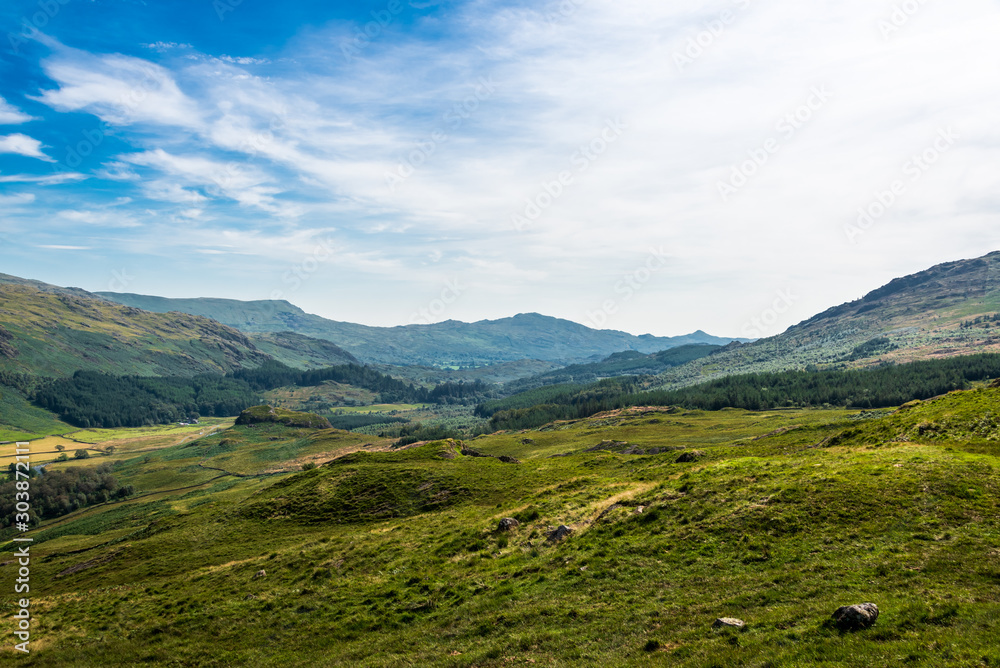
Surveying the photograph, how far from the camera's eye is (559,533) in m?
36.5

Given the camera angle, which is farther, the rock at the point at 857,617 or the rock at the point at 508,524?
the rock at the point at 508,524

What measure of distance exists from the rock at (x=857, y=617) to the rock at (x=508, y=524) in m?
25.5

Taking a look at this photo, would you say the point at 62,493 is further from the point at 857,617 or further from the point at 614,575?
the point at 857,617

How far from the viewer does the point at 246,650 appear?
97.4 ft

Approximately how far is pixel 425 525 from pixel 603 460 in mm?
33391

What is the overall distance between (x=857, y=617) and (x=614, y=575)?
13.3 meters

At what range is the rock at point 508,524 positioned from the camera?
4000cm

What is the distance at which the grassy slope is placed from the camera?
19766mm

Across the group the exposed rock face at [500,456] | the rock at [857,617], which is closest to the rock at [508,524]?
the rock at [857,617]

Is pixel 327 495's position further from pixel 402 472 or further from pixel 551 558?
pixel 551 558

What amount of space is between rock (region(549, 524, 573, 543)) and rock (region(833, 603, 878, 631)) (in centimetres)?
2024

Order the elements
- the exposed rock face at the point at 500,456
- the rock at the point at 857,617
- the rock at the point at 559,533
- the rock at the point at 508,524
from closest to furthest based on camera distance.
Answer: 1. the rock at the point at 857,617
2. the rock at the point at 559,533
3. the rock at the point at 508,524
4. the exposed rock face at the point at 500,456

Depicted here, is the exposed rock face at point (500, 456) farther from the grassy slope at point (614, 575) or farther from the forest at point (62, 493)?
the forest at point (62, 493)

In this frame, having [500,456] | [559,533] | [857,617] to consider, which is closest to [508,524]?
[559,533]
